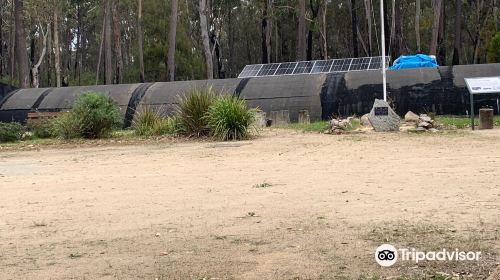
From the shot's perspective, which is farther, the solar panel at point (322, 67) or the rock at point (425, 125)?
the solar panel at point (322, 67)

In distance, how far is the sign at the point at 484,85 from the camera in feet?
61.7

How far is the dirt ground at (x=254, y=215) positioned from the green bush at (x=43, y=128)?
8976mm

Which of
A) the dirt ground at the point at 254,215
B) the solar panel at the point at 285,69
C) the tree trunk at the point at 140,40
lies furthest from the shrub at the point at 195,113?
the tree trunk at the point at 140,40

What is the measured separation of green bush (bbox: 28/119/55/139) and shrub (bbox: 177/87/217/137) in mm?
5431

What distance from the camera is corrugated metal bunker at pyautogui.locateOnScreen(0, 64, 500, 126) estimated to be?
23016 millimetres

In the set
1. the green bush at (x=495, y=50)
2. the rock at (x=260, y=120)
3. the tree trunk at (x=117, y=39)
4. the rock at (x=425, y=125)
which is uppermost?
the tree trunk at (x=117, y=39)

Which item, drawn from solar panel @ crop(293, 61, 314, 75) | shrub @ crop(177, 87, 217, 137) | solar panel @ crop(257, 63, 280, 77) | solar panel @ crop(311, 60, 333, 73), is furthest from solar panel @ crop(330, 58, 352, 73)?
shrub @ crop(177, 87, 217, 137)

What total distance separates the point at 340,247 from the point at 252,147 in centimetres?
1081

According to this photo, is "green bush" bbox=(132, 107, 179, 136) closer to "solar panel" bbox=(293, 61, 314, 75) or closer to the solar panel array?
the solar panel array

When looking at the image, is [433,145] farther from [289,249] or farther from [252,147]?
[289,249]

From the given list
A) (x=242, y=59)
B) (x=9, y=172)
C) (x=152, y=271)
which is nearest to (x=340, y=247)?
(x=152, y=271)

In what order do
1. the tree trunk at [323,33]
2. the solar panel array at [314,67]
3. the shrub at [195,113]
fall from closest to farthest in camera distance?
the shrub at [195,113] → the solar panel array at [314,67] → the tree trunk at [323,33]

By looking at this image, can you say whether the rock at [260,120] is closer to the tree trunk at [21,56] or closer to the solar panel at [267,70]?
the solar panel at [267,70]

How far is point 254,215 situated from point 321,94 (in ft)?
57.8
